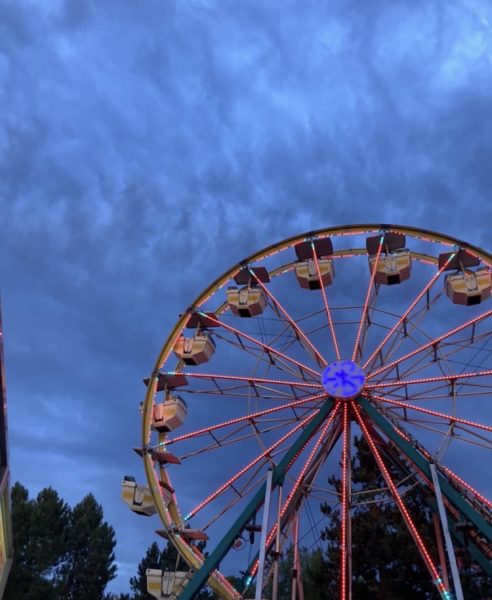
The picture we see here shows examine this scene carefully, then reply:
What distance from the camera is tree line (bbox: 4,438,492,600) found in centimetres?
2267

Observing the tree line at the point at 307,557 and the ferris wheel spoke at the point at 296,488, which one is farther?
the tree line at the point at 307,557

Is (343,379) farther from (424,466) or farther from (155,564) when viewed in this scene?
(155,564)

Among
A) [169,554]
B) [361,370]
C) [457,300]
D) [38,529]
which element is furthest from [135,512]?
[169,554]

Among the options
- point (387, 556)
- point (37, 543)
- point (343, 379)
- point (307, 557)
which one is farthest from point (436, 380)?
point (307, 557)

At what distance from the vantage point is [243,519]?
14.0 metres

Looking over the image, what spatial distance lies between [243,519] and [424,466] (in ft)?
13.4

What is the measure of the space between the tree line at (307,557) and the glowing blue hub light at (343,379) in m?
2.37

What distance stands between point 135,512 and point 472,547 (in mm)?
8081

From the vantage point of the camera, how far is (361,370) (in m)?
15.6

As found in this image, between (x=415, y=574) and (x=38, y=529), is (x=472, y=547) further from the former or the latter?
(x=38, y=529)

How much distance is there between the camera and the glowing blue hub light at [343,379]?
602 inches

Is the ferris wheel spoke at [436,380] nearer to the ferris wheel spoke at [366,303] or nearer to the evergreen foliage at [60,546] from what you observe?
the ferris wheel spoke at [366,303]

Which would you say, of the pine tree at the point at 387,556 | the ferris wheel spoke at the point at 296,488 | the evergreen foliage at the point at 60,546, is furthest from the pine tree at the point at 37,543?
the ferris wheel spoke at the point at 296,488

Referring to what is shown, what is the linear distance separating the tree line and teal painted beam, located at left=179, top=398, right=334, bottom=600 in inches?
75.1
